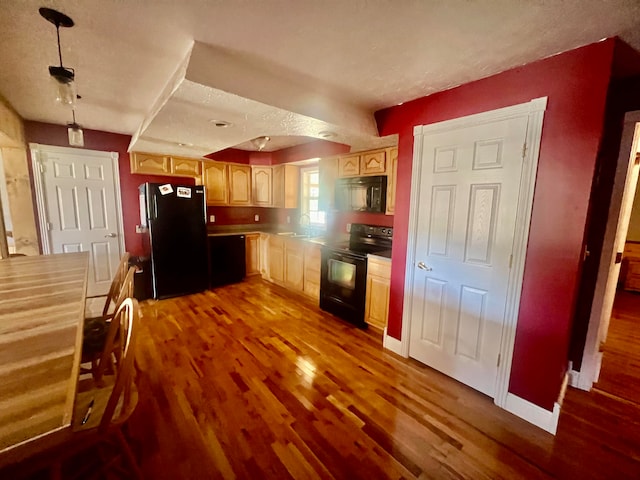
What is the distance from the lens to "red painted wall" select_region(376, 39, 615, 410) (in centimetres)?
152

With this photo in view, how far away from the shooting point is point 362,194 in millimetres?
3236

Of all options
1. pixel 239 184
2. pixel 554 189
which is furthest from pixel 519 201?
pixel 239 184

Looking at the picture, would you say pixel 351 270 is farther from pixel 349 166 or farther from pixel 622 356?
pixel 622 356

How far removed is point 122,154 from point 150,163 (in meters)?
0.36

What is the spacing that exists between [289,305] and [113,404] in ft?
8.71

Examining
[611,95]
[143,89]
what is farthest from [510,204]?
[143,89]

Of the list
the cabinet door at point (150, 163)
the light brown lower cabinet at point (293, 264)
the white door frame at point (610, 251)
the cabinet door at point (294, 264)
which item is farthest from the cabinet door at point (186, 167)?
the white door frame at point (610, 251)

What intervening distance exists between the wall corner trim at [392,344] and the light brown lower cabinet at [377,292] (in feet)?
0.47

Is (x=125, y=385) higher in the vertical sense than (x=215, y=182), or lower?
lower

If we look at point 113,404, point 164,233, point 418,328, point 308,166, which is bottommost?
point 418,328

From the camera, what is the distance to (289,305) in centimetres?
366

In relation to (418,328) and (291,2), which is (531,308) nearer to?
(418,328)

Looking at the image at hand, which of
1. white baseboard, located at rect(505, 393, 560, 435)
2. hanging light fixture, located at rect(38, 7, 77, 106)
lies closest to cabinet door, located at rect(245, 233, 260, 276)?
hanging light fixture, located at rect(38, 7, 77, 106)

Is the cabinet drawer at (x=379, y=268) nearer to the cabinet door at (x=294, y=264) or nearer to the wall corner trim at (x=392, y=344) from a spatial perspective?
the wall corner trim at (x=392, y=344)
